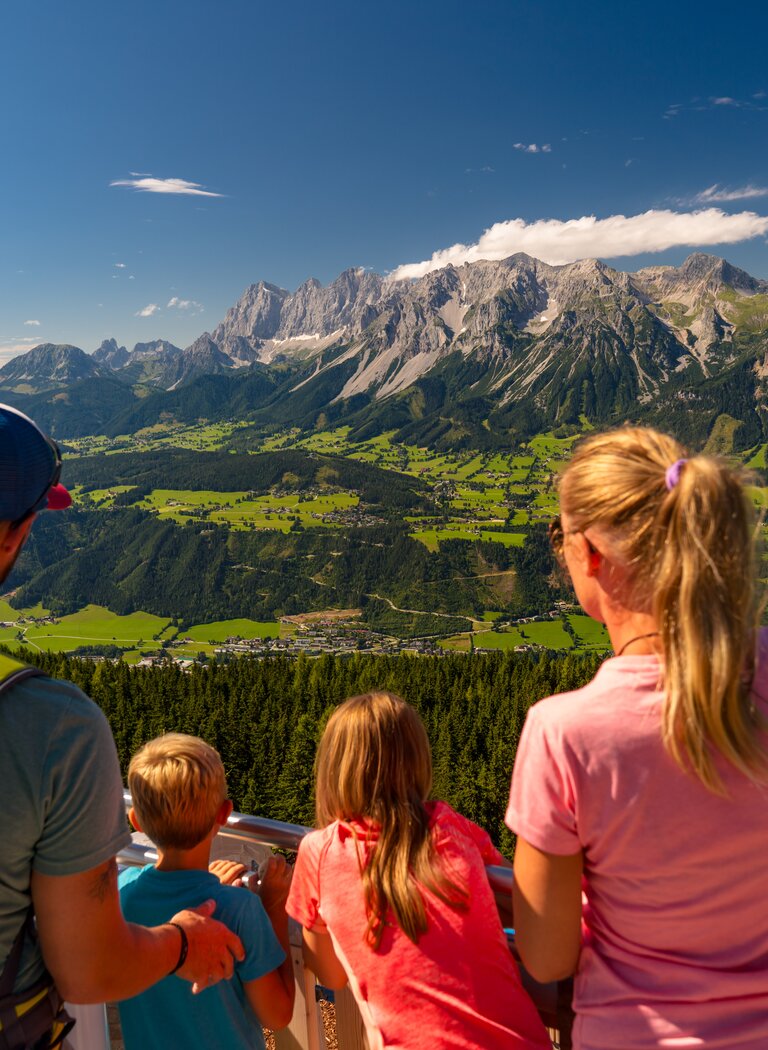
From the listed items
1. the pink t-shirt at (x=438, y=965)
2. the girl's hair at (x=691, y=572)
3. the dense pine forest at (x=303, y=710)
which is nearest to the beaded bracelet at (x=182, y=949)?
the pink t-shirt at (x=438, y=965)

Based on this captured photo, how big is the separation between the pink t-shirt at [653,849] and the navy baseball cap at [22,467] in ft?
4.90

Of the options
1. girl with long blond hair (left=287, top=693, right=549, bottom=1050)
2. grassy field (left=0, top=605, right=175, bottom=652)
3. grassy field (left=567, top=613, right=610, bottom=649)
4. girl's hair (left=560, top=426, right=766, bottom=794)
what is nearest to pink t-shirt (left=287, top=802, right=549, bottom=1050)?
girl with long blond hair (left=287, top=693, right=549, bottom=1050)

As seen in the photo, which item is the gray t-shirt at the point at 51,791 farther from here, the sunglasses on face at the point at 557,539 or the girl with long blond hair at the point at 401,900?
the sunglasses on face at the point at 557,539

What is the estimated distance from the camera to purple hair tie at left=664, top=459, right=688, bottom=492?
1.76m

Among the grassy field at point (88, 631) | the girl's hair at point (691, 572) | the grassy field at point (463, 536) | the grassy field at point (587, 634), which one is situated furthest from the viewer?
the grassy field at point (463, 536)

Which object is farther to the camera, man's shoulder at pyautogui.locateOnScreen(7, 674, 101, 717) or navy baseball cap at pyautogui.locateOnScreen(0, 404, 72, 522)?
navy baseball cap at pyautogui.locateOnScreen(0, 404, 72, 522)

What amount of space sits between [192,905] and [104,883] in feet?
2.49

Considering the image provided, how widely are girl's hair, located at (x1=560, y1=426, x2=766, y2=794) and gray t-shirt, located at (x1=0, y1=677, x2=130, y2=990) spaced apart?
145cm

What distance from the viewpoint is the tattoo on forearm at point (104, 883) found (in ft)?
6.01

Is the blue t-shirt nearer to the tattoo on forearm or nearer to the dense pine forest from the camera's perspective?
the tattoo on forearm

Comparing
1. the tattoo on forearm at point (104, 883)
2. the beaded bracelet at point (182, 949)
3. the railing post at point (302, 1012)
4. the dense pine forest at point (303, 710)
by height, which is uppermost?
the tattoo on forearm at point (104, 883)

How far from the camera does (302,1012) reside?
2.70 m

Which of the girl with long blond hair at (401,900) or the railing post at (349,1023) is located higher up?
the girl with long blond hair at (401,900)

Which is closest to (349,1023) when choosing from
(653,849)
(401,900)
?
(401,900)
